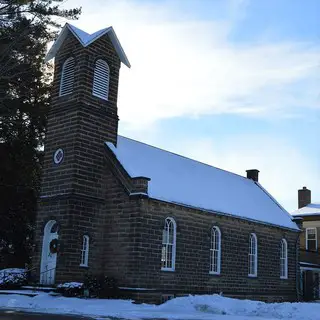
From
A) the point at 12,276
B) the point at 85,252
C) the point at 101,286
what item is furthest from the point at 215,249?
the point at 12,276

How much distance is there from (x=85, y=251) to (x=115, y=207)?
255 centimetres

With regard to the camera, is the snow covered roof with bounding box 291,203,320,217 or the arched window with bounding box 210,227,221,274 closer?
the arched window with bounding box 210,227,221,274

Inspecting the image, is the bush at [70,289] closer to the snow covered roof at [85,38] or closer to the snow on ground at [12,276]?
the snow on ground at [12,276]

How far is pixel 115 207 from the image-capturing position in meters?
26.5

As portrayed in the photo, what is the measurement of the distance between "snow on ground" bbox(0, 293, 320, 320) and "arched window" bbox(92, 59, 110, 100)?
10887mm

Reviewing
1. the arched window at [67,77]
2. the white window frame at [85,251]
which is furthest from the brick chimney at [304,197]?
the white window frame at [85,251]

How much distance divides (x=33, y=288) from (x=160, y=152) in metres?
11.2

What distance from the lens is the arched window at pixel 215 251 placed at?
97.5 feet

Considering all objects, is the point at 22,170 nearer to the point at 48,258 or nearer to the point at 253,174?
the point at 48,258

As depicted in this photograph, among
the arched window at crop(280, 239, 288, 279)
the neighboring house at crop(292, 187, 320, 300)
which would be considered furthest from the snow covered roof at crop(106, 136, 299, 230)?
the neighboring house at crop(292, 187, 320, 300)

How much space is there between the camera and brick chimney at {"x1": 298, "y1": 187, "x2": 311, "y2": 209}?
56281 mm

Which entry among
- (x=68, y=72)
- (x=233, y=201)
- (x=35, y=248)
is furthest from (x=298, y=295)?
(x=68, y=72)

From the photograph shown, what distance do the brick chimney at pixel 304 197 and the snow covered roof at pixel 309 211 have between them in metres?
0.97

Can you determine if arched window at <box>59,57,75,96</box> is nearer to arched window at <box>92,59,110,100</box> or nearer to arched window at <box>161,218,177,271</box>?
arched window at <box>92,59,110,100</box>
